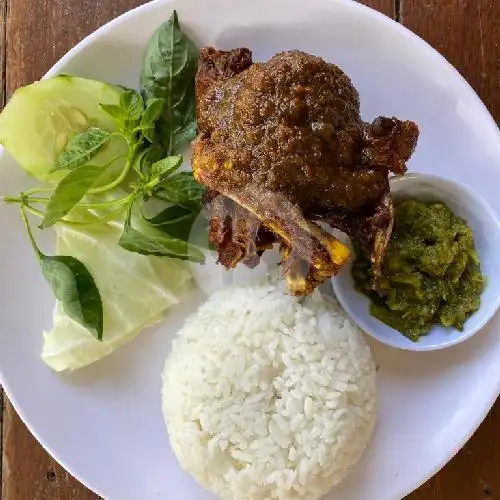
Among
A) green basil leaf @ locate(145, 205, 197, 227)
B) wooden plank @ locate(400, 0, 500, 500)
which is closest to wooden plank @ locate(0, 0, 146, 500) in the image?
green basil leaf @ locate(145, 205, 197, 227)

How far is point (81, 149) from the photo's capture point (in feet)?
6.59

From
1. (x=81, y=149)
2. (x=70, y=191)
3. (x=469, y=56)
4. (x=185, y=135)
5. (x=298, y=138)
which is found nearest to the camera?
(x=298, y=138)

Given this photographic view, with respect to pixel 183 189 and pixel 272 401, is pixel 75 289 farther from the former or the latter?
pixel 272 401

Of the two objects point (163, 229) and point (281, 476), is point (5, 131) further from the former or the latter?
point (281, 476)

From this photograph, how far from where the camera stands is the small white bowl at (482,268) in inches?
77.4

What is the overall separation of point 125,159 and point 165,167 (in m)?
0.24

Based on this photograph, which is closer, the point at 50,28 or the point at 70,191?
the point at 70,191

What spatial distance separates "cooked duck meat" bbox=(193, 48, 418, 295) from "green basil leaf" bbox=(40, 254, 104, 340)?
45cm

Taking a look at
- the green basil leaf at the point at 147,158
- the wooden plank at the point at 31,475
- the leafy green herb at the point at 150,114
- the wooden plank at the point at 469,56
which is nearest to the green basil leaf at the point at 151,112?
the leafy green herb at the point at 150,114

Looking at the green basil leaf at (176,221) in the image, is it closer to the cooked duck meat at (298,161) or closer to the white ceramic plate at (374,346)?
the cooked duck meat at (298,161)

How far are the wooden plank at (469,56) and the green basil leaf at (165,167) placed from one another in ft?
3.02

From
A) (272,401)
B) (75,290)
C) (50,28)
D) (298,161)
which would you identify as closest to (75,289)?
(75,290)

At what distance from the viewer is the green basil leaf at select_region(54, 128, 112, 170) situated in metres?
2.00

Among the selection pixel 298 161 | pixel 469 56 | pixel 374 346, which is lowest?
pixel 374 346
